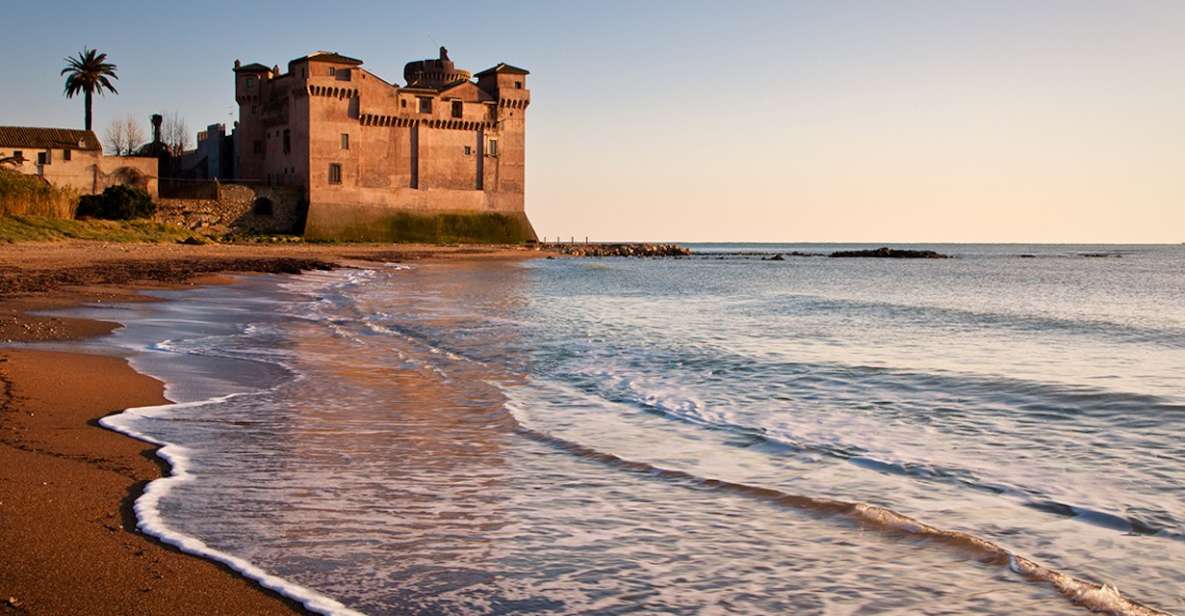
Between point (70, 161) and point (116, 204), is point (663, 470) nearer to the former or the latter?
point (116, 204)

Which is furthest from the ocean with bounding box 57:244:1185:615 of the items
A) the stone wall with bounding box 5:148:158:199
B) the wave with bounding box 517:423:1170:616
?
the stone wall with bounding box 5:148:158:199

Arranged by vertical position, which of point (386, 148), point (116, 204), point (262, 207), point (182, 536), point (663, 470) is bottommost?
point (663, 470)

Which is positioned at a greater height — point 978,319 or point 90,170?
point 90,170

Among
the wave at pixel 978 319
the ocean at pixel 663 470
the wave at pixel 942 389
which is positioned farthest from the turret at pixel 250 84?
the wave at pixel 942 389

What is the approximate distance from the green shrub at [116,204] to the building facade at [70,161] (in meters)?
3.12

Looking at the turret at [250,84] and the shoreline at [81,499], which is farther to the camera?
the turret at [250,84]

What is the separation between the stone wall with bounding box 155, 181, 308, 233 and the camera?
190 ft

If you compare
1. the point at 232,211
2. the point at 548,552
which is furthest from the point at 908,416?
the point at 232,211

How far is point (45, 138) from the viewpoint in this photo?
55.5 metres

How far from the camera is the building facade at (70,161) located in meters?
54.5

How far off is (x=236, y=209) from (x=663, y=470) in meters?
57.9

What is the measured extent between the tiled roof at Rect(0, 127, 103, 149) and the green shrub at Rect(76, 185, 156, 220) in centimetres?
523

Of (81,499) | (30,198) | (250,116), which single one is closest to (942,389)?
(81,499)

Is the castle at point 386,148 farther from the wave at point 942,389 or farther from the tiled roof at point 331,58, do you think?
the wave at point 942,389
